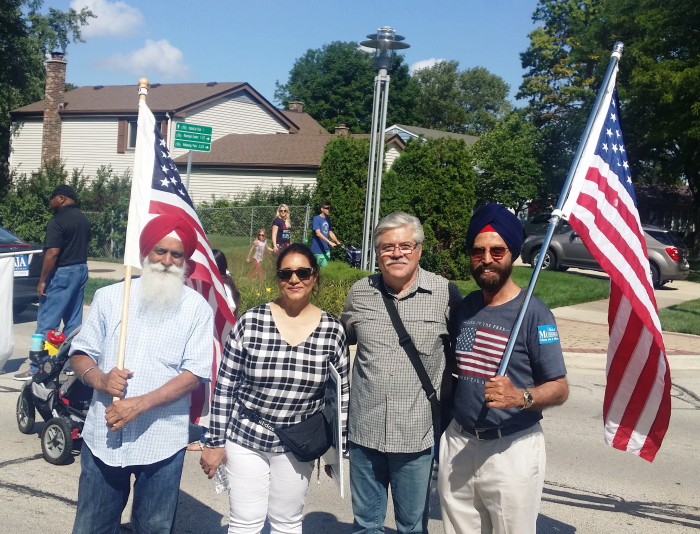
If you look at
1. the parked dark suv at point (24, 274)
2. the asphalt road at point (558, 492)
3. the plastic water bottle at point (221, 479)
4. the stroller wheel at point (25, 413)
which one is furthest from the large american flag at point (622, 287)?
the parked dark suv at point (24, 274)

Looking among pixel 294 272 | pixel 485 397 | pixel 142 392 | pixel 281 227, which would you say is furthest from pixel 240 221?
pixel 485 397

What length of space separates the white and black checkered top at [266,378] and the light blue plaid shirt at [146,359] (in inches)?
5.9

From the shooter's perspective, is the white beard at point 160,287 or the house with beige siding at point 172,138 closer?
the white beard at point 160,287

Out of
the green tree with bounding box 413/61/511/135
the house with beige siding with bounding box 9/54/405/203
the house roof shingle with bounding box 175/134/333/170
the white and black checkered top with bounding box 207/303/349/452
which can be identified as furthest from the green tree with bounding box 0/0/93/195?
the green tree with bounding box 413/61/511/135

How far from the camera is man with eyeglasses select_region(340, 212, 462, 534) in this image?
11.9ft

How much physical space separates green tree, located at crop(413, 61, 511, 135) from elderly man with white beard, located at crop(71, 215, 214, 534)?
8001cm

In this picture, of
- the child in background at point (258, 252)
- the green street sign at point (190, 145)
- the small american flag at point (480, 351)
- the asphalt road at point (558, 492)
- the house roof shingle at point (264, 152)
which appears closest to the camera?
the small american flag at point (480, 351)

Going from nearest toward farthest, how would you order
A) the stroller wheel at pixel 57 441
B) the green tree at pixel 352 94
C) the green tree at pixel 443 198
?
the stroller wheel at pixel 57 441 < the green tree at pixel 443 198 < the green tree at pixel 352 94

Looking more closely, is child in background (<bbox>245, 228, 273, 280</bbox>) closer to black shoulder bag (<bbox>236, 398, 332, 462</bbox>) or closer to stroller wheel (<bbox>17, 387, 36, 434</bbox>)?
stroller wheel (<bbox>17, 387, 36, 434</bbox>)

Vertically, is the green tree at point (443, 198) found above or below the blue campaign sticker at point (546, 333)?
above

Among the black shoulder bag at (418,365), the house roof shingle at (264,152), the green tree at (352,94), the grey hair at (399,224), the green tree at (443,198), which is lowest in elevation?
the black shoulder bag at (418,365)

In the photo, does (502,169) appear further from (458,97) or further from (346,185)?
(458,97)

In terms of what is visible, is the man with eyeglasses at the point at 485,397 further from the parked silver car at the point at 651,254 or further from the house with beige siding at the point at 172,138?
the house with beige siding at the point at 172,138

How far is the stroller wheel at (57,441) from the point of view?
236 inches
